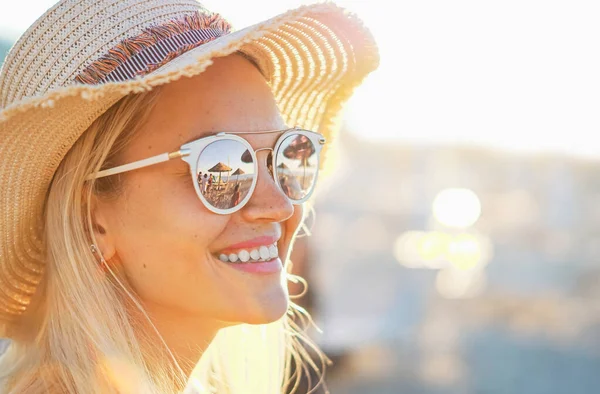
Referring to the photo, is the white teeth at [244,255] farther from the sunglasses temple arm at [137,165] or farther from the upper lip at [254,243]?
the sunglasses temple arm at [137,165]

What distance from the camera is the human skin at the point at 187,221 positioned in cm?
209

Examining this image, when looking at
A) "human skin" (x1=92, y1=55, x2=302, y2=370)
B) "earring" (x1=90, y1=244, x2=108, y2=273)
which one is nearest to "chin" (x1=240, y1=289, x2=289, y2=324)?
"human skin" (x1=92, y1=55, x2=302, y2=370)

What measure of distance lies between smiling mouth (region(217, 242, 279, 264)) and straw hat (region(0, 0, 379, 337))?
490 millimetres

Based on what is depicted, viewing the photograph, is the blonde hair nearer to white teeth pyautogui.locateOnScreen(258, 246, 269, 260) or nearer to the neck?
the neck

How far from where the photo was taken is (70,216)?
2115 mm

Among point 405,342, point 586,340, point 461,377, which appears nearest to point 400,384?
point 461,377

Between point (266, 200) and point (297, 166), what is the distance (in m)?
0.16

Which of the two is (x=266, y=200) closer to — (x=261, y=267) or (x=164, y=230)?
(x=261, y=267)

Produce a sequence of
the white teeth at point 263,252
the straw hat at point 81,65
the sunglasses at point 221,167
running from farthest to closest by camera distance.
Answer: the white teeth at point 263,252
the sunglasses at point 221,167
the straw hat at point 81,65

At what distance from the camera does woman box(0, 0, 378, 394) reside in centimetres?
204

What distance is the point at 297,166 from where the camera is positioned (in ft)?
7.48

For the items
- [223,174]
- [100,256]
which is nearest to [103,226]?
[100,256]

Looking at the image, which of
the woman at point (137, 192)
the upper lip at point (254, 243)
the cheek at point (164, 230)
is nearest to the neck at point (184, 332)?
the woman at point (137, 192)

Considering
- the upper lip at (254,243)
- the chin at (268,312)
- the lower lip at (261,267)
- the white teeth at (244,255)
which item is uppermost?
the upper lip at (254,243)
